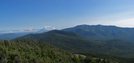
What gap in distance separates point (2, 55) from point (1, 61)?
1669 millimetres

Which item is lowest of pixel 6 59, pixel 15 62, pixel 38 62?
pixel 38 62

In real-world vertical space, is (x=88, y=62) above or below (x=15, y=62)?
below

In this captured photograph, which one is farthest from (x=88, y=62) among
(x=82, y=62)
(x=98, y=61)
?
(x=98, y=61)

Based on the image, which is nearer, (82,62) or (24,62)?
(24,62)

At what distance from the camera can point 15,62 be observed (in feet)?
41.5

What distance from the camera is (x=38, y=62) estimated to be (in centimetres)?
1487

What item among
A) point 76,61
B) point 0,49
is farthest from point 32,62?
point 76,61

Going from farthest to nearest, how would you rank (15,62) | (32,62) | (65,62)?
(65,62) < (32,62) < (15,62)

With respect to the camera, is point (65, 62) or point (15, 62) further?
point (65, 62)

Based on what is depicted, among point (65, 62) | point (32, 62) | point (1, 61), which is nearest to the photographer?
point (1, 61)

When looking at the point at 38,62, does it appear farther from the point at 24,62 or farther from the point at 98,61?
the point at 98,61

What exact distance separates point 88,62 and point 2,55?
22.1 m

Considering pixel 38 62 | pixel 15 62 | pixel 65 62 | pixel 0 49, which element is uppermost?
pixel 0 49

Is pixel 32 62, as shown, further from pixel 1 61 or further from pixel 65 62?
pixel 65 62
